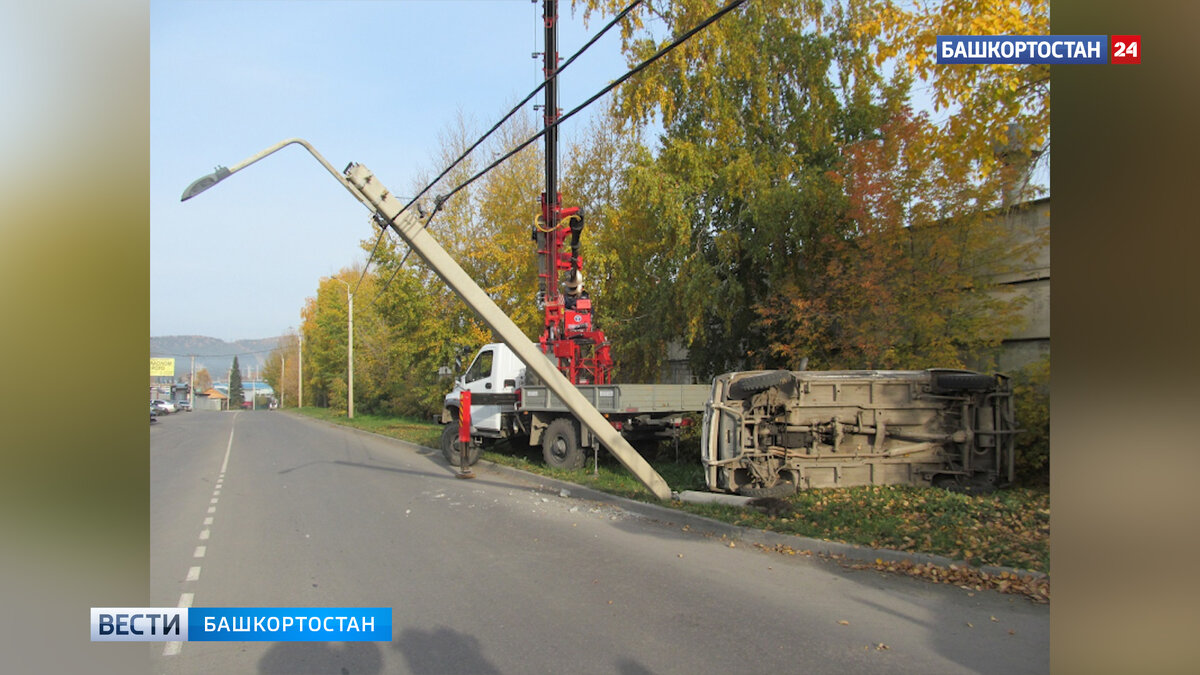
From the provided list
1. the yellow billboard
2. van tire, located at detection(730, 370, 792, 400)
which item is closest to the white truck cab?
the yellow billboard

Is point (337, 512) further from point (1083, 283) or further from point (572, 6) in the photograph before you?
point (572, 6)

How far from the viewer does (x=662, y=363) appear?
19.3 metres

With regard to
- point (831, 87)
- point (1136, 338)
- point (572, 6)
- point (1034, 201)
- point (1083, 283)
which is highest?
point (572, 6)

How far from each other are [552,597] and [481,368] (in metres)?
10.8

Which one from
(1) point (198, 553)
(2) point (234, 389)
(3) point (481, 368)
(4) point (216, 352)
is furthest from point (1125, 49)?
(2) point (234, 389)

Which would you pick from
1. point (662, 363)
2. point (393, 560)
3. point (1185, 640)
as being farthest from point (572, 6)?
point (1185, 640)

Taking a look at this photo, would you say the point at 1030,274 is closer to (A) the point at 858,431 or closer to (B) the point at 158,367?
(A) the point at 858,431

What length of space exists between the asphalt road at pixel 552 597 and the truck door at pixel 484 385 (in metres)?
5.24

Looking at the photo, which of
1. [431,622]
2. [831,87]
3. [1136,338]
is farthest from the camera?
[831,87]

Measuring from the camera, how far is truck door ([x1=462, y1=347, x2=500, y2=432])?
15617 mm

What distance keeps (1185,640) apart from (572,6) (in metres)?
15.4

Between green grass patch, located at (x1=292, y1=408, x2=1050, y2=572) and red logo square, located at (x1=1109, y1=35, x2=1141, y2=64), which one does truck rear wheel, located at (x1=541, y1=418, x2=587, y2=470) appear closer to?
green grass patch, located at (x1=292, y1=408, x2=1050, y2=572)

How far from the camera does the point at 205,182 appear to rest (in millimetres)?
5926

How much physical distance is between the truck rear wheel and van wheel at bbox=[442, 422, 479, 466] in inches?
70.8
